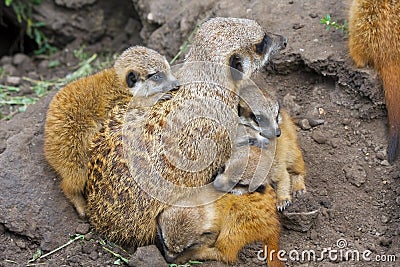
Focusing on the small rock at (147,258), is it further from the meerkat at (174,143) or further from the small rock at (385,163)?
the small rock at (385,163)

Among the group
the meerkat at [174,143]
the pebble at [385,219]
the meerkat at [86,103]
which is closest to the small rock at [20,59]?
the meerkat at [86,103]

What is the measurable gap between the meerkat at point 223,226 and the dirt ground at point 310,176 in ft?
0.28

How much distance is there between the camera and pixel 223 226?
12.3 ft

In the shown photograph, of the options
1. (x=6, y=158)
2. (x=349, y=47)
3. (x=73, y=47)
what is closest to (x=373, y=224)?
(x=349, y=47)

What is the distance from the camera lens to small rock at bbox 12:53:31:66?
6.34m

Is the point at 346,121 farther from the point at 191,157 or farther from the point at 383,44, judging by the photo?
the point at 191,157

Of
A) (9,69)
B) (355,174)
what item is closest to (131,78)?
(355,174)

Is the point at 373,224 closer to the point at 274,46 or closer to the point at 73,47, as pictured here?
the point at 274,46

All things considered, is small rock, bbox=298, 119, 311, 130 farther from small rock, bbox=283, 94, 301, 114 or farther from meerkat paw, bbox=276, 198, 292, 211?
meerkat paw, bbox=276, 198, 292, 211

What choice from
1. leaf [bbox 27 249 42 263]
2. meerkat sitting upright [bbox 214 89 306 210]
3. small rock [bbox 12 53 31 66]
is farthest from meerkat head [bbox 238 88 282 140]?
small rock [bbox 12 53 31 66]

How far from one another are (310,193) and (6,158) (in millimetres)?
Answer: 1847

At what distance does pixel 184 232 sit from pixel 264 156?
0.61 meters

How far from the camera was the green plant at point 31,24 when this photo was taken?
20.9ft

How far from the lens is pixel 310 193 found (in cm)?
401
